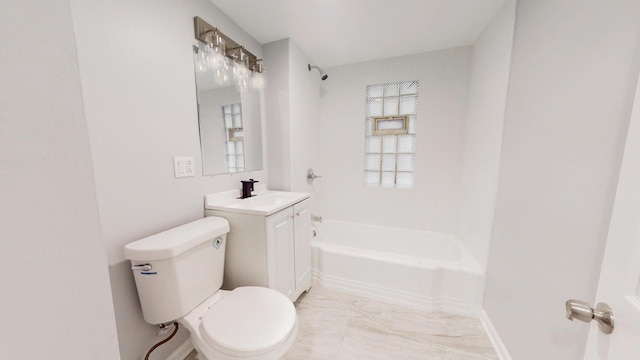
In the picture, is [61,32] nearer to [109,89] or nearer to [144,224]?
[109,89]

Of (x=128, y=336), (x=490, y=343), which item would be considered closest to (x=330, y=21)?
(x=128, y=336)

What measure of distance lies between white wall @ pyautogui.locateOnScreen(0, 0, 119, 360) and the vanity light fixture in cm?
119

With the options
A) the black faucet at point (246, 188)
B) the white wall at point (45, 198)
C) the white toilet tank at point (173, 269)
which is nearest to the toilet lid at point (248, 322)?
the white toilet tank at point (173, 269)

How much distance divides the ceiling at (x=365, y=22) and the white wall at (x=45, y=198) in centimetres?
147

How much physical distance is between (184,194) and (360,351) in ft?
4.83

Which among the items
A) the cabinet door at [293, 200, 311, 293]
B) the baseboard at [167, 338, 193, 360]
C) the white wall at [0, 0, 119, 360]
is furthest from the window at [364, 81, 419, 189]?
the white wall at [0, 0, 119, 360]

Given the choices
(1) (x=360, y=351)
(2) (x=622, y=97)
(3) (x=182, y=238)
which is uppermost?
(2) (x=622, y=97)

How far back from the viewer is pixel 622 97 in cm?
70

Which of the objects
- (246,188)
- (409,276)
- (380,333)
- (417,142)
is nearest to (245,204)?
(246,188)

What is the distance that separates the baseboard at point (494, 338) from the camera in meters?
1.28

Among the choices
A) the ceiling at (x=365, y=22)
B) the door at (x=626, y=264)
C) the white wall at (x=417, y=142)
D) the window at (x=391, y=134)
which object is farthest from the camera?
the window at (x=391, y=134)

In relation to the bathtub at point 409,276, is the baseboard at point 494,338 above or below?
below

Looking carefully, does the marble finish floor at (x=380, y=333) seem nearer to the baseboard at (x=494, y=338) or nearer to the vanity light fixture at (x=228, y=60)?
the baseboard at (x=494, y=338)

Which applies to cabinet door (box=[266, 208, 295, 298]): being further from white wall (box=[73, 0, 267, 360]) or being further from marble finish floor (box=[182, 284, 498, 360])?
white wall (box=[73, 0, 267, 360])
